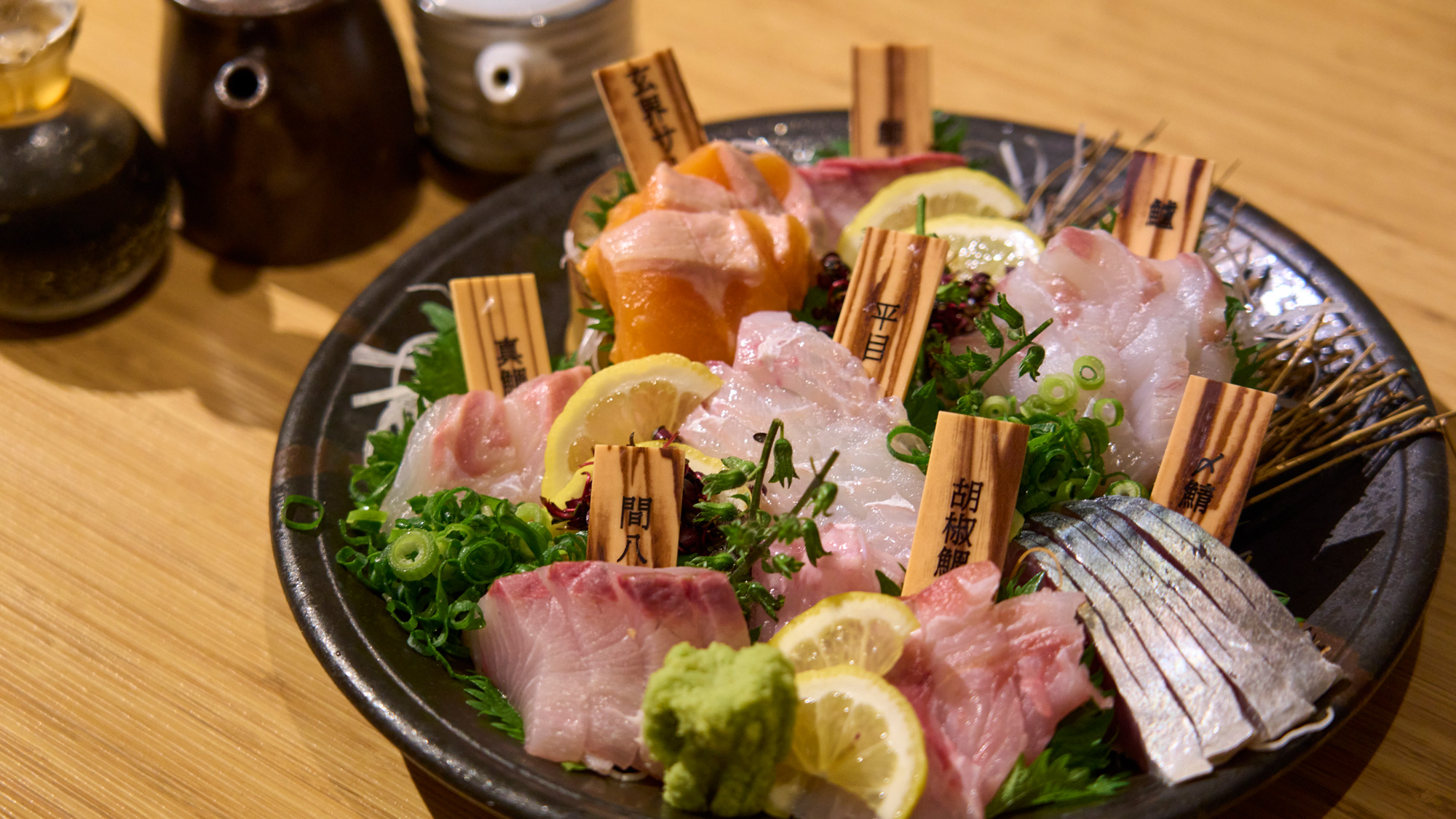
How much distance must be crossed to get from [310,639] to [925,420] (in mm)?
1257

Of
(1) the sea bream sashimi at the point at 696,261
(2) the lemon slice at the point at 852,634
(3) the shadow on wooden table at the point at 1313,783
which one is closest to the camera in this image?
A: (2) the lemon slice at the point at 852,634

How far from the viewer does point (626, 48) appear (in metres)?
3.12

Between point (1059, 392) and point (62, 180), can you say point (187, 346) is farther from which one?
point (1059, 392)

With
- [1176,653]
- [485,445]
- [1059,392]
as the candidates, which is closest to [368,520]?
[485,445]

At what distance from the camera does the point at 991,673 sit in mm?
1653

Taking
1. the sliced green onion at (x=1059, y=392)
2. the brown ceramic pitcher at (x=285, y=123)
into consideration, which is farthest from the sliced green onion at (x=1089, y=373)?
the brown ceramic pitcher at (x=285, y=123)

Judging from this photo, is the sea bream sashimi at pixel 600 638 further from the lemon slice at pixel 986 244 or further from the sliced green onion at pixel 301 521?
the lemon slice at pixel 986 244

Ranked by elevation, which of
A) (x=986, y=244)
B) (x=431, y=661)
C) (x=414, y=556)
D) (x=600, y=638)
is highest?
(x=986, y=244)

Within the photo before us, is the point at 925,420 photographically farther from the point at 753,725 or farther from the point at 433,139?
the point at 433,139

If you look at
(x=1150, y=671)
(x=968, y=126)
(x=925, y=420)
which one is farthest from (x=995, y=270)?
(x=1150, y=671)

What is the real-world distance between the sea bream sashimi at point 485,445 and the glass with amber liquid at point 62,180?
3.66 feet

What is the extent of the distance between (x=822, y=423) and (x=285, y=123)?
1701mm

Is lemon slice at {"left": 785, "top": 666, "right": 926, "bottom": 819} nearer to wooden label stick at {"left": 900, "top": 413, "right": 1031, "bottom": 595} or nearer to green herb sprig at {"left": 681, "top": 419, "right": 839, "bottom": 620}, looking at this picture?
green herb sprig at {"left": 681, "top": 419, "right": 839, "bottom": 620}

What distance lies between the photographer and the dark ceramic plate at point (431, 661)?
157 centimetres
